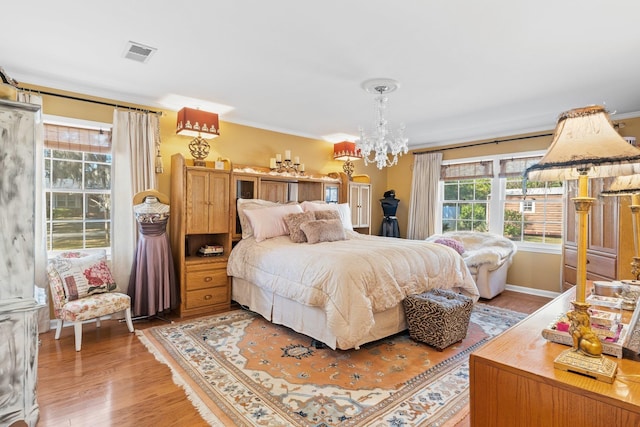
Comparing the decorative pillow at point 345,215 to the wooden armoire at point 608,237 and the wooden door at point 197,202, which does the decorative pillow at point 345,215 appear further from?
the wooden armoire at point 608,237

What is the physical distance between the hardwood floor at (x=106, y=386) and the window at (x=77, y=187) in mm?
979

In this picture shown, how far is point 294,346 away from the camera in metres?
2.89

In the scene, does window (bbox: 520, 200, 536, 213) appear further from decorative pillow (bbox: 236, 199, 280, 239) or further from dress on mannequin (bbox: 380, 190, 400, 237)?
decorative pillow (bbox: 236, 199, 280, 239)

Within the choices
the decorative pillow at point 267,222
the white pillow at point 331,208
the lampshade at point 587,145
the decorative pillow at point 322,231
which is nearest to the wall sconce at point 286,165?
the white pillow at point 331,208

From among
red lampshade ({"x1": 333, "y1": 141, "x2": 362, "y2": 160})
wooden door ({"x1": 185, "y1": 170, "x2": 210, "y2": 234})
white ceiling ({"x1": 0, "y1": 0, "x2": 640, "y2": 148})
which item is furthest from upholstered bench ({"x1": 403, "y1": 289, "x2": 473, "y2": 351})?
red lampshade ({"x1": 333, "y1": 141, "x2": 362, "y2": 160})

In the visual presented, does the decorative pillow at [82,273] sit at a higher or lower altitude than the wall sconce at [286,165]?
lower

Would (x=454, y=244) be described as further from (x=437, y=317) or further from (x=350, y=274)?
(x=350, y=274)

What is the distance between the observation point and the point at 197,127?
12.5ft

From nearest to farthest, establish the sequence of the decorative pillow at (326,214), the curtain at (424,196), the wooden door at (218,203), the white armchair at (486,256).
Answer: the wooden door at (218,203) → the decorative pillow at (326,214) → the white armchair at (486,256) → the curtain at (424,196)

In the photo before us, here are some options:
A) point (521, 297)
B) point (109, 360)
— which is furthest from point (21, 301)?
point (521, 297)

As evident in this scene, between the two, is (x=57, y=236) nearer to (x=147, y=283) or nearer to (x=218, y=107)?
(x=147, y=283)

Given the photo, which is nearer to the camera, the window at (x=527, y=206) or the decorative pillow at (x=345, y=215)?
the decorative pillow at (x=345, y=215)

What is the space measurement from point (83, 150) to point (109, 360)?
2.15 m

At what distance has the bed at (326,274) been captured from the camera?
2.54 metres
